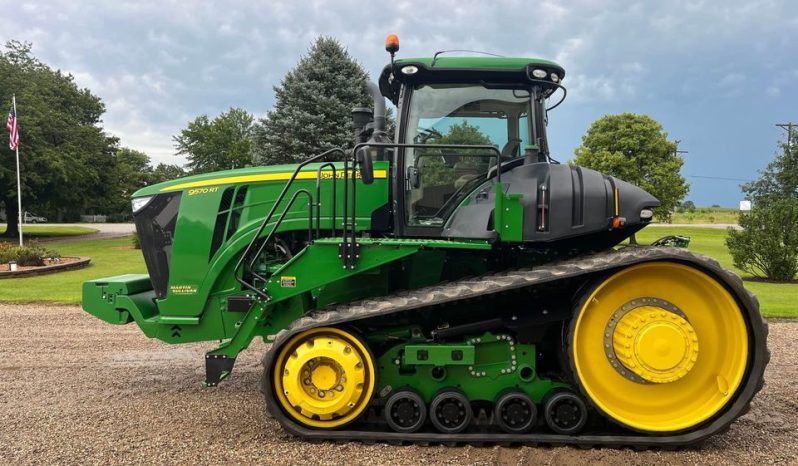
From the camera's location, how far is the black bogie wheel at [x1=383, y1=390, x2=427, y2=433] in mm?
3916

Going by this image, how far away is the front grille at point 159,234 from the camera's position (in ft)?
16.1

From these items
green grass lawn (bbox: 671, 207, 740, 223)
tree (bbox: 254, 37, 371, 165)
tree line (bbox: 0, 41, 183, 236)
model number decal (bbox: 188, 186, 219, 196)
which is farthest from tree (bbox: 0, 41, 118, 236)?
green grass lawn (bbox: 671, 207, 740, 223)

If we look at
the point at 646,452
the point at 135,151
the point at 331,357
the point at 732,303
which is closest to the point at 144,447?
the point at 331,357

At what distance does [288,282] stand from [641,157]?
2758cm

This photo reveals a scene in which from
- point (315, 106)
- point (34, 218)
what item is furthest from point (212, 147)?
point (34, 218)

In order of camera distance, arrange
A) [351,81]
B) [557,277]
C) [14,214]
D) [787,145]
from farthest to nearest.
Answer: [787,145] → [14,214] → [351,81] → [557,277]

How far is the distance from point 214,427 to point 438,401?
1868mm

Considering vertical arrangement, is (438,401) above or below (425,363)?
below

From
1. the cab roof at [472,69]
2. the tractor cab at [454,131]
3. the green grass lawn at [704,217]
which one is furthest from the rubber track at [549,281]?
the green grass lawn at [704,217]

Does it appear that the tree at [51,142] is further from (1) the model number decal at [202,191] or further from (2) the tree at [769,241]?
(2) the tree at [769,241]

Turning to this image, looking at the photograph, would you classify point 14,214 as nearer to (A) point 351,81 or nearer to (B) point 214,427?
(A) point 351,81

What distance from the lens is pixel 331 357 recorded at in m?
3.93

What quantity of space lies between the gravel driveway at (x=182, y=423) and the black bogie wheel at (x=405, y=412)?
0.57 ft

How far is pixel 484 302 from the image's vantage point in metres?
4.14
